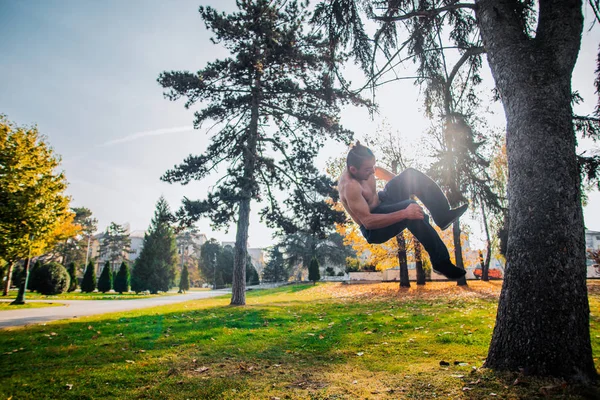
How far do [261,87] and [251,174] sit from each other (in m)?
4.38

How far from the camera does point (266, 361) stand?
522 cm

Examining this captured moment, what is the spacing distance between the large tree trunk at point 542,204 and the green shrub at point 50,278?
102 feet

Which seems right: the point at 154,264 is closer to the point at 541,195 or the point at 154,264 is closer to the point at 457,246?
the point at 457,246

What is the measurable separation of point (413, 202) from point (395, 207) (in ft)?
0.68

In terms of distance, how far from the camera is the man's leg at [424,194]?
12.8 ft

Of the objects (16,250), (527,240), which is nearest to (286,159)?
(527,240)

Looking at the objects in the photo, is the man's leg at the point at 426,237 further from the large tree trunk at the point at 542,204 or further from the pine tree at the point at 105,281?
the pine tree at the point at 105,281

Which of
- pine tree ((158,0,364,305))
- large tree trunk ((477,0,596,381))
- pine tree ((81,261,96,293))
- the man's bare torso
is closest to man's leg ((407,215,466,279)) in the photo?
the man's bare torso

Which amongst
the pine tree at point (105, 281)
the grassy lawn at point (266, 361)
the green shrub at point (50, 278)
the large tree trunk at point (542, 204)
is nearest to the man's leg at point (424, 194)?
the large tree trunk at point (542, 204)

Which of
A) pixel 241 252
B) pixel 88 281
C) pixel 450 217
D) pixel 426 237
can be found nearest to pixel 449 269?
pixel 426 237

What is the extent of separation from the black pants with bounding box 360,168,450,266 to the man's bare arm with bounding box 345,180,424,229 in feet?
0.38

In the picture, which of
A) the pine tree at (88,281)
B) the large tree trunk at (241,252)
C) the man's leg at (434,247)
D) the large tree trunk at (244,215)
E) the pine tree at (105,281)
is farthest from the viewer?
the pine tree at (105,281)

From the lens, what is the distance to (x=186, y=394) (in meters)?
3.72

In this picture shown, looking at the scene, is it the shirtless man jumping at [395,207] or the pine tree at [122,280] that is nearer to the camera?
the shirtless man jumping at [395,207]
